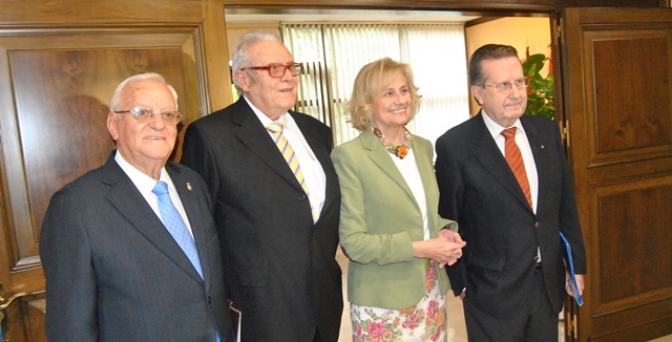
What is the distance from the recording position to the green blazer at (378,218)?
1.86 metres

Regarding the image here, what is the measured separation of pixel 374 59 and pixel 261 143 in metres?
6.02

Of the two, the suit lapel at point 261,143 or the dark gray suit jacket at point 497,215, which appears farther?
the dark gray suit jacket at point 497,215

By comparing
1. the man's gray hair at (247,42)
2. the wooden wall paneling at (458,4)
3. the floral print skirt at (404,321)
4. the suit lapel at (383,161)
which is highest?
the wooden wall paneling at (458,4)

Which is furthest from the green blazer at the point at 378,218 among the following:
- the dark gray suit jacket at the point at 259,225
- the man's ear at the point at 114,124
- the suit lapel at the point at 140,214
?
the man's ear at the point at 114,124

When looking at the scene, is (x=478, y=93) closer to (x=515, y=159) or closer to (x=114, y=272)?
(x=515, y=159)

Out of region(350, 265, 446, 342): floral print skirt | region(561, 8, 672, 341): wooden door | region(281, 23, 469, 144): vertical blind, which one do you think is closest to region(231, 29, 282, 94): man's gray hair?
region(350, 265, 446, 342): floral print skirt

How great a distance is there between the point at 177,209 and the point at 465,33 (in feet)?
24.1

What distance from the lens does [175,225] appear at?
146 cm

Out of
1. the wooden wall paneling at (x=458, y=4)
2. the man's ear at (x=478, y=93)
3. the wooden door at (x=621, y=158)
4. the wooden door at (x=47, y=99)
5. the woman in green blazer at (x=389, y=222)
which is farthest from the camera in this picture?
the wooden door at (x=621, y=158)

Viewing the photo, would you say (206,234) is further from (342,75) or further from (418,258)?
(342,75)

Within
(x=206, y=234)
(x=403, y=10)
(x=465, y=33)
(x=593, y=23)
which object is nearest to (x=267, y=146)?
(x=206, y=234)

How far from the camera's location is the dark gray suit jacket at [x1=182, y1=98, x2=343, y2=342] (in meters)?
1.74

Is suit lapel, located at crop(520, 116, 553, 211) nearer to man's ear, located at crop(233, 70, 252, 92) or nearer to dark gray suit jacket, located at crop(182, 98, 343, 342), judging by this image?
dark gray suit jacket, located at crop(182, 98, 343, 342)

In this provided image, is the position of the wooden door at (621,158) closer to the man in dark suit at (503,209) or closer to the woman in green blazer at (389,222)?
the man in dark suit at (503,209)
